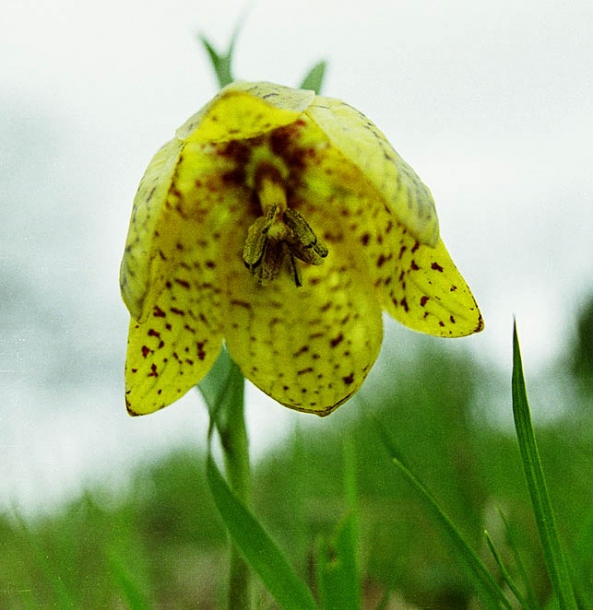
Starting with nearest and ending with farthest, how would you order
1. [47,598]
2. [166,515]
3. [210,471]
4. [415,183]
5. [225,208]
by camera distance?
[210,471]
[415,183]
[225,208]
[47,598]
[166,515]

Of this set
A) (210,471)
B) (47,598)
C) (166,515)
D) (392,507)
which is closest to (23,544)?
(47,598)

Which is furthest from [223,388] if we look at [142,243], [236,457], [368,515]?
[368,515]

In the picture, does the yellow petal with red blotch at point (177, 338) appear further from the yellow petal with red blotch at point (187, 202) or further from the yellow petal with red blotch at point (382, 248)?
the yellow petal with red blotch at point (382, 248)

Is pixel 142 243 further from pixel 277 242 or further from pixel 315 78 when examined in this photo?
pixel 315 78

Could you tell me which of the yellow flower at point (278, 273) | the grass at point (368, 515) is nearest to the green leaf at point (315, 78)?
the yellow flower at point (278, 273)

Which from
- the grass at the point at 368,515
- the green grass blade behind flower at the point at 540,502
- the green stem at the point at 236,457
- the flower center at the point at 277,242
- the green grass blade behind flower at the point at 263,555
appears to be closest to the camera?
the green grass blade behind flower at the point at 540,502

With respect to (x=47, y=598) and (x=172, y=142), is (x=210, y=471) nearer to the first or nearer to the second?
(x=172, y=142)

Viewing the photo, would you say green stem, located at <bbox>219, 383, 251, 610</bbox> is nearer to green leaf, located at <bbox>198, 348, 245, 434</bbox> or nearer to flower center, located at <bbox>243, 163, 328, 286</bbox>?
green leaf, located at <bbox>198, 348, 245, 434</bbox>
